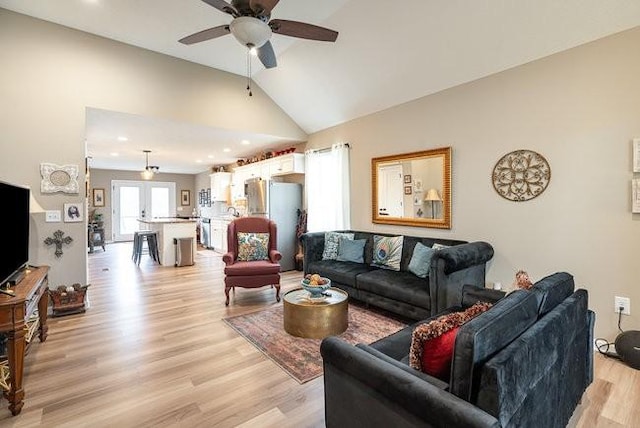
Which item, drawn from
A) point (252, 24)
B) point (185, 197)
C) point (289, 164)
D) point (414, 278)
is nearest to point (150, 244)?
point (289, 164)

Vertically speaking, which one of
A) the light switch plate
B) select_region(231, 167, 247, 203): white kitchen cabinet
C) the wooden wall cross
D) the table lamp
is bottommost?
the wooden wall cross

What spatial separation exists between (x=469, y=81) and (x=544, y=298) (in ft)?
8.92

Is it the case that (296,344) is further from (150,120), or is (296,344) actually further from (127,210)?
(127,210)

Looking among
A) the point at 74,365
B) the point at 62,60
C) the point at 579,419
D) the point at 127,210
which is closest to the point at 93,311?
the point at 74,365

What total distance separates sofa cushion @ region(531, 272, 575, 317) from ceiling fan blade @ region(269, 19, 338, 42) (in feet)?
7.63

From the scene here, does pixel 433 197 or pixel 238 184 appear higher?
pixel 238 184

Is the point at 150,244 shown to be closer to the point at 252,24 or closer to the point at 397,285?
the point at 397,285

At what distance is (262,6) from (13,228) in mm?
2610

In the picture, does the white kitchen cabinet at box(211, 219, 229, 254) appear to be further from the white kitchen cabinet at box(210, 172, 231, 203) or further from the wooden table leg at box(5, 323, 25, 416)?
the wooden table leg at box(5, 323, 25, 416)

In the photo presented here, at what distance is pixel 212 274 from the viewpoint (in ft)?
18.4

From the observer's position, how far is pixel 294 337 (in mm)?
2930

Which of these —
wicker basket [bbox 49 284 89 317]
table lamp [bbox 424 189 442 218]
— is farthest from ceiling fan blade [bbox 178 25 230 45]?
wicker basket [bbox 49 284 89 317]

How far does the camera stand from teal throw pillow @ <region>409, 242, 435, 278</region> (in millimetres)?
3373

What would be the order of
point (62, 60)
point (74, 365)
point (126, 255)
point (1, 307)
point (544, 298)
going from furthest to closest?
1. point (126, 255)
2. point (62, 60)
3. point (74, 365)
4. point (1, 307)
5. point (544, 298)
